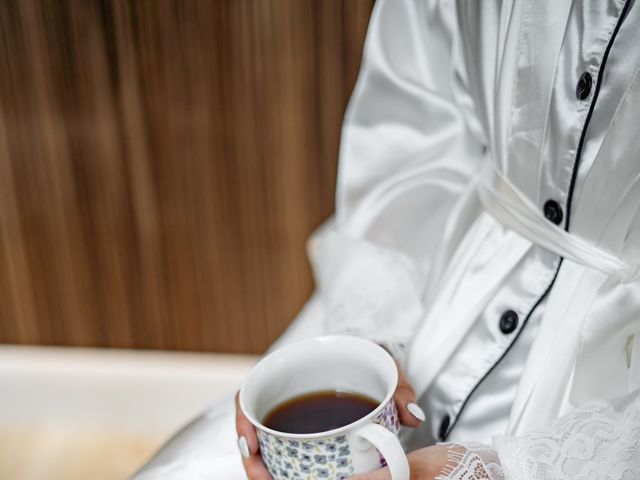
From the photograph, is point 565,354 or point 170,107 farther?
point 170,107

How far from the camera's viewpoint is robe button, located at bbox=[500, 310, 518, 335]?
2.14ft

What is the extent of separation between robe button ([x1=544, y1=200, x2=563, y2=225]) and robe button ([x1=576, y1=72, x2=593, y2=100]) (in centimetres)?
9

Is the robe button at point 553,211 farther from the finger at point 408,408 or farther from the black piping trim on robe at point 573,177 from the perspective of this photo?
the finger at point 408,408

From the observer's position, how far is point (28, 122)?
122 cm

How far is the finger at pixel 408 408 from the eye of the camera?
574 millimetres

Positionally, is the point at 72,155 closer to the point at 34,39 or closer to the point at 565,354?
the point at 34,39

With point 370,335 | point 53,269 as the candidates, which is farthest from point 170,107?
point 370,335

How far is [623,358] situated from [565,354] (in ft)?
0.15

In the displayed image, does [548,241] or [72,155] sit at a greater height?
[548,241]

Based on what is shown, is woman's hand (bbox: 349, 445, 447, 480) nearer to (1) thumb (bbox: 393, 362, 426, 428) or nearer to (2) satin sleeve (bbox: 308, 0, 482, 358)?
(1) thumb (bbox: 393, 362, 426, 428)

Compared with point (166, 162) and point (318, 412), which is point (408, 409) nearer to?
point (318, 412)

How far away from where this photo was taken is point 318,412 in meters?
0.56

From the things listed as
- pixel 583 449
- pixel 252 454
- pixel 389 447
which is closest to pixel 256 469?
pixel 252 454

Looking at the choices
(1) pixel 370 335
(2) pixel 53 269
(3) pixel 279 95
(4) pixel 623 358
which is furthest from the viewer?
(2) pixel 53 269
